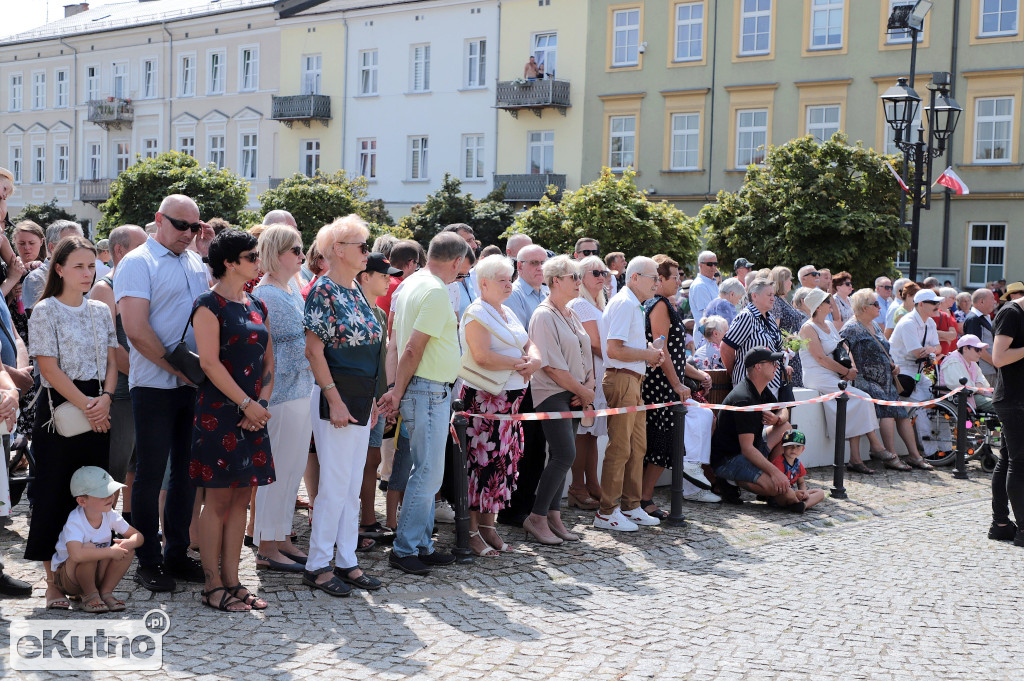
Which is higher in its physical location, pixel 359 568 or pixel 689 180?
pixel 689 180

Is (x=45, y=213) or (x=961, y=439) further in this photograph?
(x=45, y=213)

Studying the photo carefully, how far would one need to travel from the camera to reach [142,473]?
6.28 m

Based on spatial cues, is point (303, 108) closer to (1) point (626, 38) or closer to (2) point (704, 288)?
(1) point (626, 38)

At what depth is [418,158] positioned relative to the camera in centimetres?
4347

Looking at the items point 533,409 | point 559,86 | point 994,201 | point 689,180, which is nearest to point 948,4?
point 994,201

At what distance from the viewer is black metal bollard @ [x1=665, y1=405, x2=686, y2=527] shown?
28.9ft

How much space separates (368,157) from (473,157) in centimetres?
503

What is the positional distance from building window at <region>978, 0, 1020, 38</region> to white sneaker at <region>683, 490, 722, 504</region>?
26.9m

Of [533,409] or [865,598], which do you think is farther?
[533,409]

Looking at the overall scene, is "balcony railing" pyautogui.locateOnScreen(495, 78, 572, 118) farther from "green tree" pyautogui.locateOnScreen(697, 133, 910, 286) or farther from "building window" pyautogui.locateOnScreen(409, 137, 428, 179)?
"green tree" pyautogui.locateOnScreen(697, 133, 910, 286)

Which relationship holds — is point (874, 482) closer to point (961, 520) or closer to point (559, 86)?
point (961, 520)

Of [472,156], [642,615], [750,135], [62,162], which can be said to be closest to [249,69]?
[472,156]

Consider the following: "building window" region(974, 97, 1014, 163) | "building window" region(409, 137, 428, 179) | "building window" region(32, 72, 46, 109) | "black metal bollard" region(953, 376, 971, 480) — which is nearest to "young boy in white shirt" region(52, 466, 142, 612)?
"black metal bollard" region(953, 376, 971, 480)

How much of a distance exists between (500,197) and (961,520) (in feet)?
95.7
